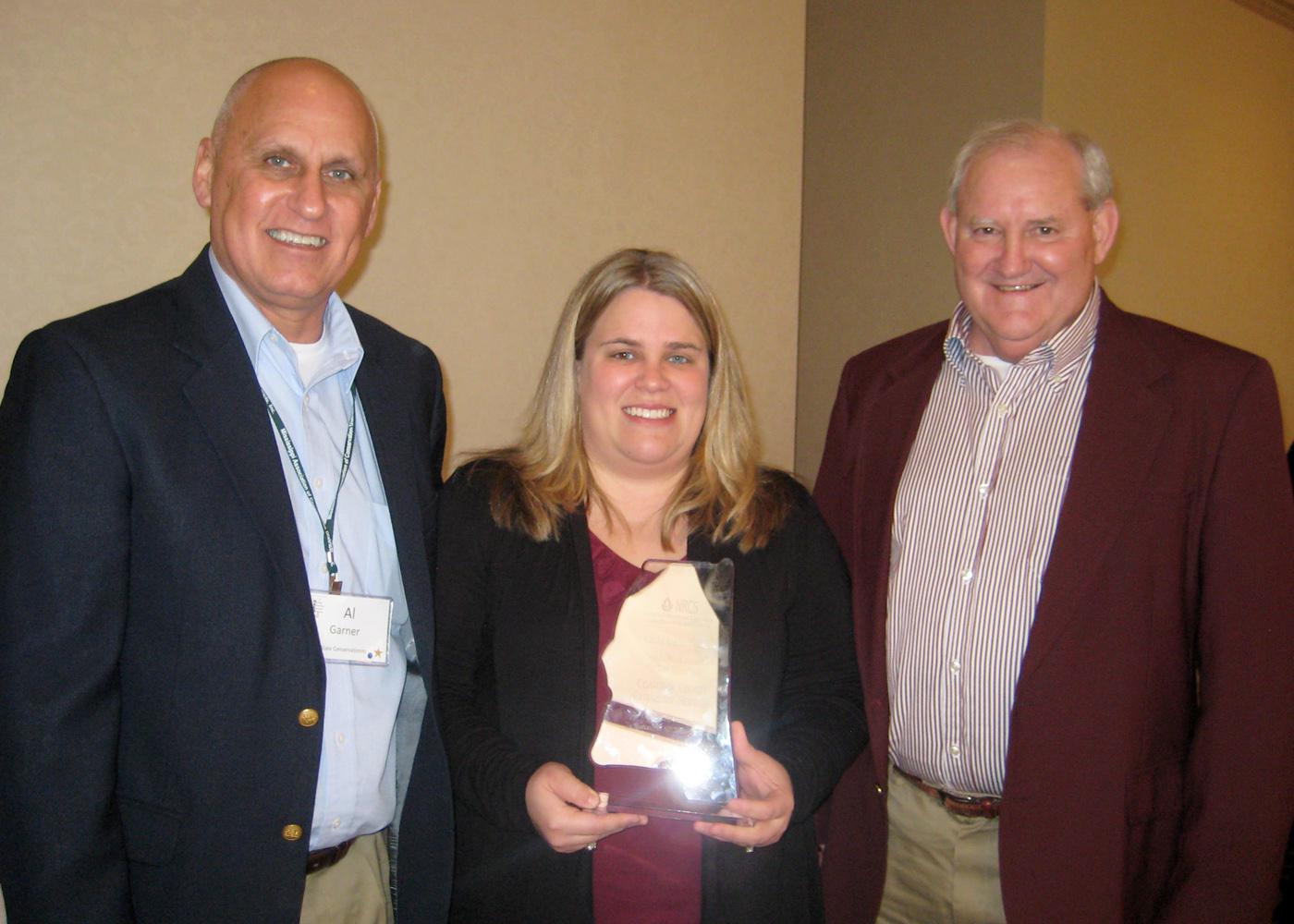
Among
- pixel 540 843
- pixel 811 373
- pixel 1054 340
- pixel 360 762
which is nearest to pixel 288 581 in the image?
pixel 360 762

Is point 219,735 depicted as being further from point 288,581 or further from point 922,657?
point 922,657

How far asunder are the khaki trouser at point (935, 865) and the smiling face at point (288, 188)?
1652mm

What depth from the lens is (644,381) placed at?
74.3 inches

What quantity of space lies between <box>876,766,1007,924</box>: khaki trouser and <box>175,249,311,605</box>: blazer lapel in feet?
4.57

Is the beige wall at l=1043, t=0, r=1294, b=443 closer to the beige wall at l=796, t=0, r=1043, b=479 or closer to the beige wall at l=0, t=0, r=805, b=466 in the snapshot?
the beige wall at l=796, t=0, r=1043, b=479

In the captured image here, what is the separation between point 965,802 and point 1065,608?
0.50m

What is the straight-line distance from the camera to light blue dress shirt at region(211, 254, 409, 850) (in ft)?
5.54

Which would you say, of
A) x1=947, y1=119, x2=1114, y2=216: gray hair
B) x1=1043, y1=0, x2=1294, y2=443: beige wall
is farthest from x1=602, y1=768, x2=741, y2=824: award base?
x1=1043, y1=0, x2=1294, y2=443: beige wall

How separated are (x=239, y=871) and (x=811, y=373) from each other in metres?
4.52

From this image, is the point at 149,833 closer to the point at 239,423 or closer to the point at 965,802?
the point at 239,423

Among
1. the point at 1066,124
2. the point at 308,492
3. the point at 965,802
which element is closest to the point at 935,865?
the point at 965,802

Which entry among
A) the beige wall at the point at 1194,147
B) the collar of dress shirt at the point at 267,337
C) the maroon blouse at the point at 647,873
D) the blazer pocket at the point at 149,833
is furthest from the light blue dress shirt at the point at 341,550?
the beige wall at the point at 1194,147

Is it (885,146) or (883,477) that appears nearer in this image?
(883,477)

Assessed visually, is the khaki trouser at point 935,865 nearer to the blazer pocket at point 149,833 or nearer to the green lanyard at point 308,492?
the green lanyard at point 308,492
